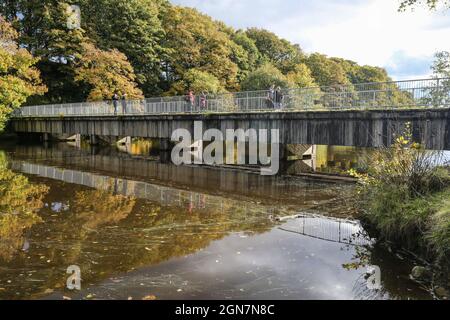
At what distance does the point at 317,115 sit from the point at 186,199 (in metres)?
8.89

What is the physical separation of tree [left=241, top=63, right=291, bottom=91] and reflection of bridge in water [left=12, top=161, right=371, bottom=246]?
28022mm

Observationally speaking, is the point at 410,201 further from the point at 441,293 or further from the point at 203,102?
the point at 203,102

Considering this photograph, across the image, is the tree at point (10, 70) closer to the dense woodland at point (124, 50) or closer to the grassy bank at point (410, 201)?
the dense woodland at point (124, 50)

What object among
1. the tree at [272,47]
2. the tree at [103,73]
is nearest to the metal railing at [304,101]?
the tree at [103,73]

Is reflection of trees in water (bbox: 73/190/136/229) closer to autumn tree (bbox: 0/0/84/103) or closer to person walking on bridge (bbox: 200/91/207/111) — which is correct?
person walking on bridge (bbox: 200/91/207/111)

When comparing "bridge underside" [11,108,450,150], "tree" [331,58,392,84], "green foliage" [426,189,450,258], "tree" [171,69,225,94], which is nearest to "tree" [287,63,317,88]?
"tree" [171,69,225,94]

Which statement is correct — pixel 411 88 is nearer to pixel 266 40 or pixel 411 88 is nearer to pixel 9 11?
pixel 9 11

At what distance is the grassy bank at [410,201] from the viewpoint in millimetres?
8375

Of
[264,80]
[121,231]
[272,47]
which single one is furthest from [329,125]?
[272,47]

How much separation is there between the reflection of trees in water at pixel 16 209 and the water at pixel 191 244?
0.14 feet

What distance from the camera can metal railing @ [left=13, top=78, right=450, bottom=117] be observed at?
17.7 m

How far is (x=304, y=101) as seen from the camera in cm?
2334
